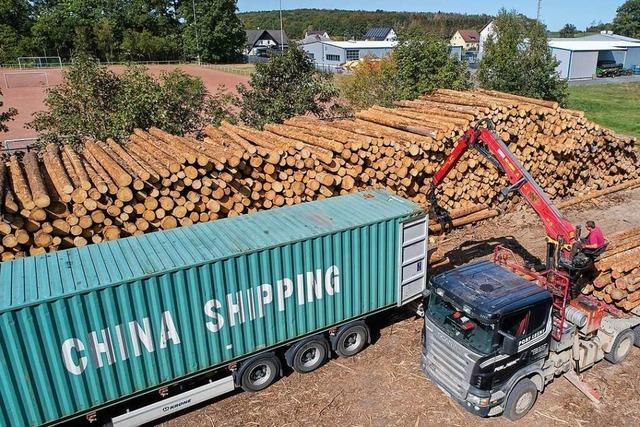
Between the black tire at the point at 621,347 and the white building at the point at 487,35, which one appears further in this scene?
the white building at the point at 487,35

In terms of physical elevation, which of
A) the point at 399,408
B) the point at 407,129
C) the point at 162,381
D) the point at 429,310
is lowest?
the point at 399,408

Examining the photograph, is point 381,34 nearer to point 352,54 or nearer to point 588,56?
point 352,54

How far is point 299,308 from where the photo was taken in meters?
9.78

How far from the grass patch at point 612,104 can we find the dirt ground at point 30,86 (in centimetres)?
2878

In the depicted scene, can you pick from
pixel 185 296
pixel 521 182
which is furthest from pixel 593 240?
pixel 185 296

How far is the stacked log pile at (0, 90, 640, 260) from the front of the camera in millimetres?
10391

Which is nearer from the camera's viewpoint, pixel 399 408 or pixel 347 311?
pixel 399 408

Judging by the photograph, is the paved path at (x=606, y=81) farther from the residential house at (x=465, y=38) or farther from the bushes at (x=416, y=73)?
the residential house at (x=465, y=38)

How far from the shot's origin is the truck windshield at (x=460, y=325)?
8.06 meters

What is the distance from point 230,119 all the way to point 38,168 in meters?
9.84

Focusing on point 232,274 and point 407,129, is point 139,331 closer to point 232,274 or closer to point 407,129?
point 232,274

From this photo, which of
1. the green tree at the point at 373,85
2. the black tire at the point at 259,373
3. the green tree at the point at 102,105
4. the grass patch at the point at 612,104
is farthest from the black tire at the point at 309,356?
the grass patch at the point at 612,104

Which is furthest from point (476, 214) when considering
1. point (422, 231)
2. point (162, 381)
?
point (162, 381)

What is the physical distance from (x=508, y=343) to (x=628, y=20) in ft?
420
